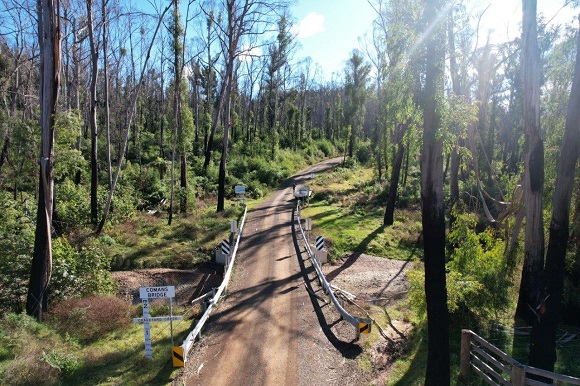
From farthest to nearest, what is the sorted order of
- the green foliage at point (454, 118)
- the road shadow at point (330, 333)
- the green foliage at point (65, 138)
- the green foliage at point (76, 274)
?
1. the green foliage at point (65, 138)
2. the green foliage at point (76, 274)
3. the road shadow at point (330, 333)
4. the green foliage at point (454, 118)

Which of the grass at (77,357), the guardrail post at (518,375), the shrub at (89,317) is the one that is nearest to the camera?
the guardrail post at (518,375)

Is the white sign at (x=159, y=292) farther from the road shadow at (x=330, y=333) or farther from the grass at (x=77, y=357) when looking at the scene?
the road shadow at (x=330, y=333)

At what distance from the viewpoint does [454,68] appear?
11531 millimetres

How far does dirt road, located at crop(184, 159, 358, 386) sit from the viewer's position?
8.70 metres

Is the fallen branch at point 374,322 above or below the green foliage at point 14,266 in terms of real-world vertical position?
below

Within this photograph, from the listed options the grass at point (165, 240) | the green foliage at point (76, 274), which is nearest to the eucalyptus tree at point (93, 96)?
the grass at point (165, 240)

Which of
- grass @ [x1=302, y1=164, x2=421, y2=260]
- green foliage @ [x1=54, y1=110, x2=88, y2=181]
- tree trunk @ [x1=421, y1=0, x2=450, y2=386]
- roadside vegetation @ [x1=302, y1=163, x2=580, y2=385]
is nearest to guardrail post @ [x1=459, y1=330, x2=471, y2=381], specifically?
roadside vegetation @ [x1=302, y1=163, x2=580, y2=385]

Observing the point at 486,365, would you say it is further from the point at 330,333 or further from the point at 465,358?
the point at 330,333

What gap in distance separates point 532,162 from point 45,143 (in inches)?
541

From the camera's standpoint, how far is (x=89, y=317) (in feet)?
33.1

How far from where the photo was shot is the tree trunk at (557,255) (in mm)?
8703

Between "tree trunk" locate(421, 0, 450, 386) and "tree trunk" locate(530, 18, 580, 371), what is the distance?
2.45 m

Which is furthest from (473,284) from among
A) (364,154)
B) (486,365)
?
(364,154)

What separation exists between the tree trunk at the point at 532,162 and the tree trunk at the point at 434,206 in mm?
4559
